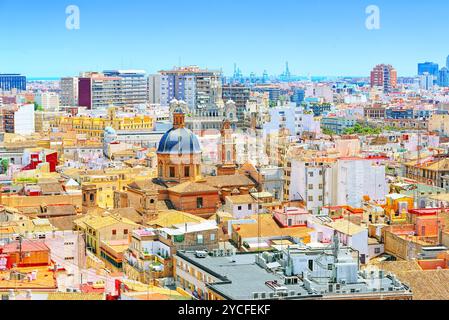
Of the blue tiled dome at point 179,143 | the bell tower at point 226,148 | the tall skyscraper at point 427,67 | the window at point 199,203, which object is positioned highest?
the tall skyscraper at point 427,67

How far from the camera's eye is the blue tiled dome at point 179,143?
7.20 metres

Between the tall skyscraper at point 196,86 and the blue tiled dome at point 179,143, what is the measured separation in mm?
7175

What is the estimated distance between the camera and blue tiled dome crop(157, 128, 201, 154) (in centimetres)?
720

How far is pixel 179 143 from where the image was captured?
7207 millimetres

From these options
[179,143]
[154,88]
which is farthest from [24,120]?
[179,143]

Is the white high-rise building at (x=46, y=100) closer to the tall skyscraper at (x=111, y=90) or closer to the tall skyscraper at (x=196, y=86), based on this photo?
the tall skyscraper at (x=111, y=90)

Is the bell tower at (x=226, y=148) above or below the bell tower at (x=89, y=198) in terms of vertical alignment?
above

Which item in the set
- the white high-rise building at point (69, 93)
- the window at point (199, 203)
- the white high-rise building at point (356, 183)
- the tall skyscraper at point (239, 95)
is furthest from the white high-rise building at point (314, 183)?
the white high-rise building at point (69, 93)

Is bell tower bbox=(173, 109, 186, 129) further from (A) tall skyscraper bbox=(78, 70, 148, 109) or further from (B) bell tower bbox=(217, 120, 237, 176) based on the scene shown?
(A) tall skyscraper bbox=(78, 70, 148, 109)

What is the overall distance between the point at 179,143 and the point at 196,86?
31.6 feet

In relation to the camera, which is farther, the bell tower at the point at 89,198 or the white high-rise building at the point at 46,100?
the white high-rise building at the point at 46,100

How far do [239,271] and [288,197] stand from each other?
397 cm

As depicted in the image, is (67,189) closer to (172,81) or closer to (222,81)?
(222,81)

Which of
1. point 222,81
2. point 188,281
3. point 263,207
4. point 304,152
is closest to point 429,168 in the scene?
point 304,152
